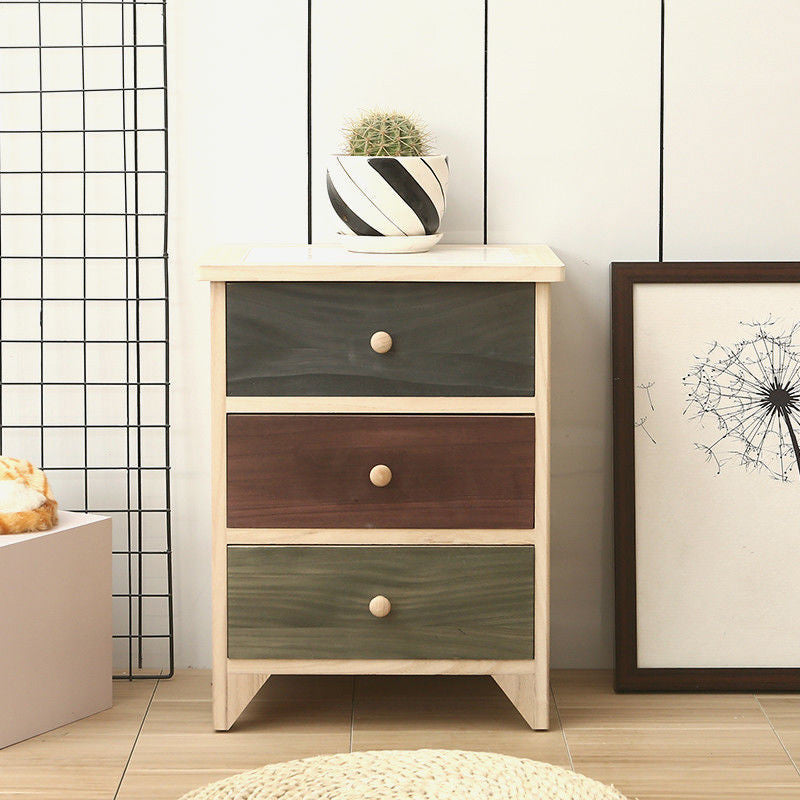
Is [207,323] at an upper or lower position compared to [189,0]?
lower

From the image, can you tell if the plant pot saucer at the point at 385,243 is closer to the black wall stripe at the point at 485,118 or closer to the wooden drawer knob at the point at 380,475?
the black wall stripe at the point at 485,118

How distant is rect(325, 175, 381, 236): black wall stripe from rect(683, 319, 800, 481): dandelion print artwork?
26.9 inches

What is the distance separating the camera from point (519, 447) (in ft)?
6.17

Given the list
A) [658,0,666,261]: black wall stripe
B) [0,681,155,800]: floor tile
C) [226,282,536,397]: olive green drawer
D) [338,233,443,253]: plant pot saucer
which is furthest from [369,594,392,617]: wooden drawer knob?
[658,0,666,261]: black wall stripe

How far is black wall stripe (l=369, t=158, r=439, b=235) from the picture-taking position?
1.95 meters

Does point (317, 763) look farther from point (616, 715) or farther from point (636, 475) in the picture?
point (636, 475)

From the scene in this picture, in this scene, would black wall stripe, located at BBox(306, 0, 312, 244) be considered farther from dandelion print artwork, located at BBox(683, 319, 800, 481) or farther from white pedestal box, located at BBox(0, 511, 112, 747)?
dandelion print artwork, located at BBox(683, 319, 800, 481)

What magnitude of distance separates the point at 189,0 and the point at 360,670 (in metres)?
1.28

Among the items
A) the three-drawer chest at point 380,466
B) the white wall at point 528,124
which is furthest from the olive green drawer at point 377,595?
the white wall at point 528,124

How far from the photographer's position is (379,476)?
6.14 feet

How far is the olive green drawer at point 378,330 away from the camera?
6.06 ft

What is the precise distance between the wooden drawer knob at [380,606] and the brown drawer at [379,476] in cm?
12

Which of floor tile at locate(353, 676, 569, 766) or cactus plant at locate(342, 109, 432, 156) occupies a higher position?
cactus plant at locate(342, 109, 432, 156)

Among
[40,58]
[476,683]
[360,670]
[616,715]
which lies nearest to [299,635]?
[360,670]
